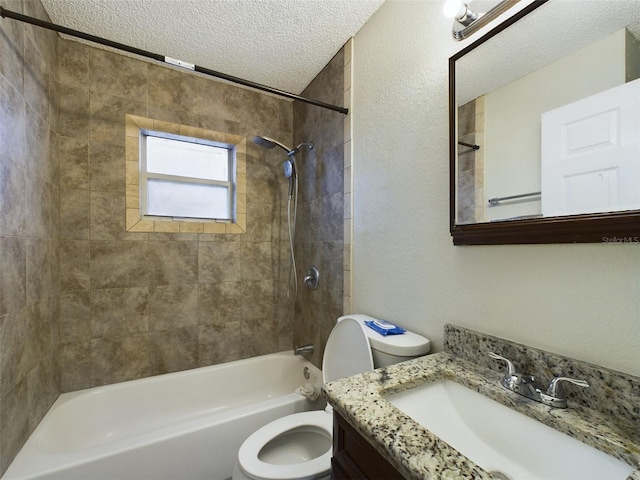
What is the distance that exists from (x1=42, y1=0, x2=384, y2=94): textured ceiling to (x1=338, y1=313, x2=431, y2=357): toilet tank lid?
1586 mm

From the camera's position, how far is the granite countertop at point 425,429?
19.1 inches

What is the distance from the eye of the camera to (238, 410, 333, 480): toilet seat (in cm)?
98

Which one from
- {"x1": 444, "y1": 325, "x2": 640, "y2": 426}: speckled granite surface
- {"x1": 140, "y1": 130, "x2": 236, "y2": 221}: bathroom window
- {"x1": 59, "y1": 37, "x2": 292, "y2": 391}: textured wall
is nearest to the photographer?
{"x1": 444, "y1": 325, "x2": 640, "y2": 426}: speckled granite surface

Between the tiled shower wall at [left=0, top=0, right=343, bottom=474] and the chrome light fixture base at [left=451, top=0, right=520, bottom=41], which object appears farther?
the tiled shower wall at [left=0, top=0, right=343, bottom=474]

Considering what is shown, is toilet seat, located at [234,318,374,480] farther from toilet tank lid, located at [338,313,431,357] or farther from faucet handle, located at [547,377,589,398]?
faucet handle, located at [547,377,589,398]

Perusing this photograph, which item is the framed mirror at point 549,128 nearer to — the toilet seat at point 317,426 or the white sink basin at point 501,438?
the white sink basin at point 501,438

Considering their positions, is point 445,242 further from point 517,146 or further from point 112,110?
point 112,110

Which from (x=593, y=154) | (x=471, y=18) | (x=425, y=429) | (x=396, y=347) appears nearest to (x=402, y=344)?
(x=396, y=347)

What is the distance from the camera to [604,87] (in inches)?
25.7

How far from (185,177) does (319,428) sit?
5.95 feet

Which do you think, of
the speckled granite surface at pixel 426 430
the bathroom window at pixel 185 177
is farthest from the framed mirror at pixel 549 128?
the bathroom window at pixel 185 177

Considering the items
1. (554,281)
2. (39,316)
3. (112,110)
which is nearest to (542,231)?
(554,281)

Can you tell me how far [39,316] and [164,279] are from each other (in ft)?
2.02

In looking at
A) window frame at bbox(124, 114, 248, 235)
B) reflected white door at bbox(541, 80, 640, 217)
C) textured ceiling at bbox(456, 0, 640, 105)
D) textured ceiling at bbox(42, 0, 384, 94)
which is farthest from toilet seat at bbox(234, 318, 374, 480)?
textured ceiling at bbox(42, 0, 384, 94)
